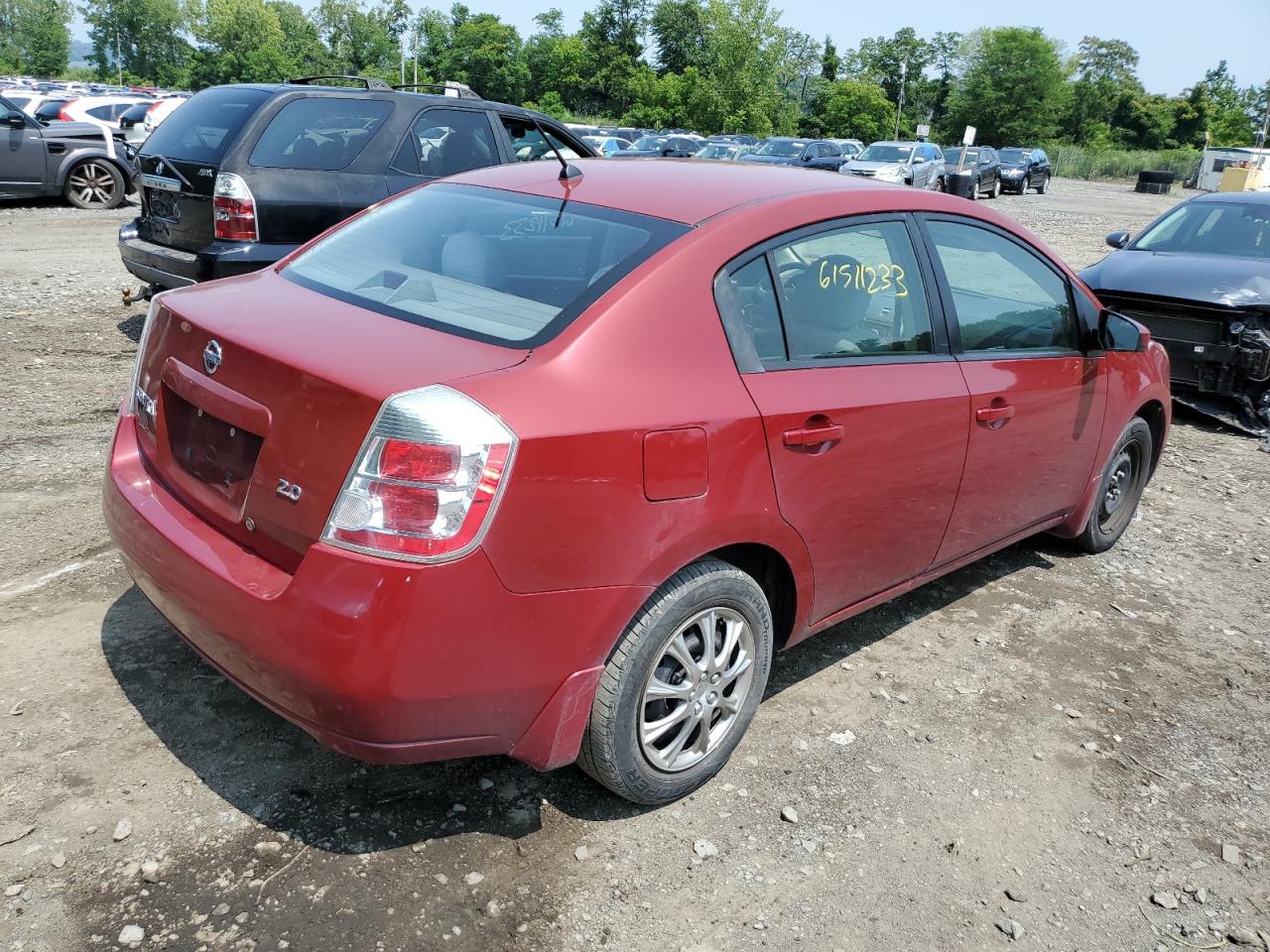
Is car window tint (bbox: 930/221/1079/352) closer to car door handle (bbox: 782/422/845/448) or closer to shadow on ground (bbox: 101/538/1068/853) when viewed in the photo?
car door handle (bbox: 782/422/845/448)

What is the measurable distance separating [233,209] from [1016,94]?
317ft

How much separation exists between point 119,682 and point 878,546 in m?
2.49

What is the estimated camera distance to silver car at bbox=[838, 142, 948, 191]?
28.0m

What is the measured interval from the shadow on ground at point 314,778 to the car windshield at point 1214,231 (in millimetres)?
7499

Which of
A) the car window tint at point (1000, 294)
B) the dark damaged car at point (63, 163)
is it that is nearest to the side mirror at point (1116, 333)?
the car window tint at point (1000, 294)

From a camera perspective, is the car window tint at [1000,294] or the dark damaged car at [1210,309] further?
the dark damaged car at [1210,309]

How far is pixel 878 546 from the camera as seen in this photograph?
3521 mm

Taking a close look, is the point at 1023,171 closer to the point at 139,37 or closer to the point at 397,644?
the point at 397,644

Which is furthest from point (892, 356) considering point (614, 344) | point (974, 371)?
point (614, 344)

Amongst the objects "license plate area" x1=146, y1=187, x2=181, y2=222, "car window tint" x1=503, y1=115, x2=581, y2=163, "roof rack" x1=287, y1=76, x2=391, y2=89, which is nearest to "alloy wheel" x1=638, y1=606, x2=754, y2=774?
"license plate area" x1=146, y1=187, x2=181, y2=222

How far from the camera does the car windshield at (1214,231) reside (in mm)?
8352

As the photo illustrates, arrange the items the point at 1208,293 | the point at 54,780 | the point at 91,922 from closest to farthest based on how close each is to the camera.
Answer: the point at 91,922, the point at 54,780, the point at 1208,293

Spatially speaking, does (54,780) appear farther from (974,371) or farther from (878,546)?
(974,371)

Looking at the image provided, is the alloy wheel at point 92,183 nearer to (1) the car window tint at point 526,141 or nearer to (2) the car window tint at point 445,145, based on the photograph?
(1) the car window tint at point 526,141
